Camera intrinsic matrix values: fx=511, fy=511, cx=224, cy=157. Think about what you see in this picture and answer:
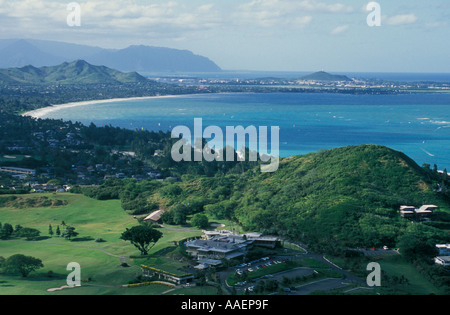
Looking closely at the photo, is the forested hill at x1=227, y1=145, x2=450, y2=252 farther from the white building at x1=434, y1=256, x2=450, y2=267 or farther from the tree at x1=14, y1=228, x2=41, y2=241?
the tree at x1=14, y1=228, x2=41, y2=241

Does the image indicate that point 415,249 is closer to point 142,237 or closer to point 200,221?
point 200,221

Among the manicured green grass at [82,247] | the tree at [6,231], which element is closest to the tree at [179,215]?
the manicured green grass at [82,247]

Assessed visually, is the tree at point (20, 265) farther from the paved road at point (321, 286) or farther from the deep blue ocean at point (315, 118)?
the deep blue ocean at point (315, 118)

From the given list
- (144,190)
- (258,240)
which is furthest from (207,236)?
(144,190)

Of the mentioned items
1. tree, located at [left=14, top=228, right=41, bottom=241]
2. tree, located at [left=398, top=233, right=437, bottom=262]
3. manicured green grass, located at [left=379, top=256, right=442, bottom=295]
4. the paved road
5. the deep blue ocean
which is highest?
the deep blue ocean

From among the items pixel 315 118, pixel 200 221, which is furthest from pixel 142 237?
pixel 315 118

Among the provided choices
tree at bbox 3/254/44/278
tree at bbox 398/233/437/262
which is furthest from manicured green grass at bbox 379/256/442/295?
tree at bbox 3/254/44/278
